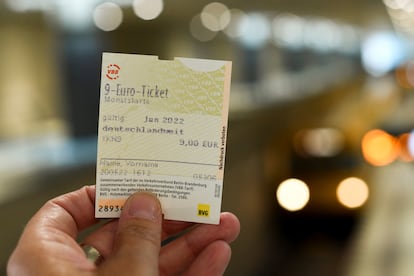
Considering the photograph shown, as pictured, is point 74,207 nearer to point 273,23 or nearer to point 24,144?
point 24,144

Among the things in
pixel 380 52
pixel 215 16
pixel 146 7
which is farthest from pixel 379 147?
pixel 380 52

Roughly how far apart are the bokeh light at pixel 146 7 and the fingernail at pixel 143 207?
16.9ft

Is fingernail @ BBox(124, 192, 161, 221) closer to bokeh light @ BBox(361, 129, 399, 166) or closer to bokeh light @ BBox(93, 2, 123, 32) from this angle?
bokeh light @ BBox(93, 2, 123, 32)

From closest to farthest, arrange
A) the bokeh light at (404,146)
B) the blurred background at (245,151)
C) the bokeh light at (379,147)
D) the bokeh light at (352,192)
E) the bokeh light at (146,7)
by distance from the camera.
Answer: the blurred background at (245,151), the bokeh light at (352,192), the bokeh light at (146,7), the bokeh light at (379,147), the bokeh light at (404,146)

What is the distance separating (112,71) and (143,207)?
10.6 inches

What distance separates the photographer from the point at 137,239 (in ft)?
3.73

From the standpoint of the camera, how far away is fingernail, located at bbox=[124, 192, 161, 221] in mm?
1144

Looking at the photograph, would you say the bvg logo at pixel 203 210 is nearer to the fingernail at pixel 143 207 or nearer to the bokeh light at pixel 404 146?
the fingernail at pixel 143 207

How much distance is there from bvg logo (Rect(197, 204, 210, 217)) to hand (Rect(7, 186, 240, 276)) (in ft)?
0.26

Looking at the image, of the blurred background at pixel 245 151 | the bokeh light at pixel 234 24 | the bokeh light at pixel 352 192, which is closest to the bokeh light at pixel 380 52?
the bokeh light at pixel 234 24

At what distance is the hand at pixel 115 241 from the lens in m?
1.11

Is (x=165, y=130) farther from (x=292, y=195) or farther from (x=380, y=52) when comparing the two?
(x=380, y=52)

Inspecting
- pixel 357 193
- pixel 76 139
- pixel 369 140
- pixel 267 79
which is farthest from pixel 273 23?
pixel 76 139

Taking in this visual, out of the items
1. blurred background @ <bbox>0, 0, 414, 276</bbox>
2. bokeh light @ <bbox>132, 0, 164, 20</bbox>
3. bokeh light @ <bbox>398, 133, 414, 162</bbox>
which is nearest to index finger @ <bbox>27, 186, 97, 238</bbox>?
blurred background @ <bbox>0, 0, 414, 276</bbox>
